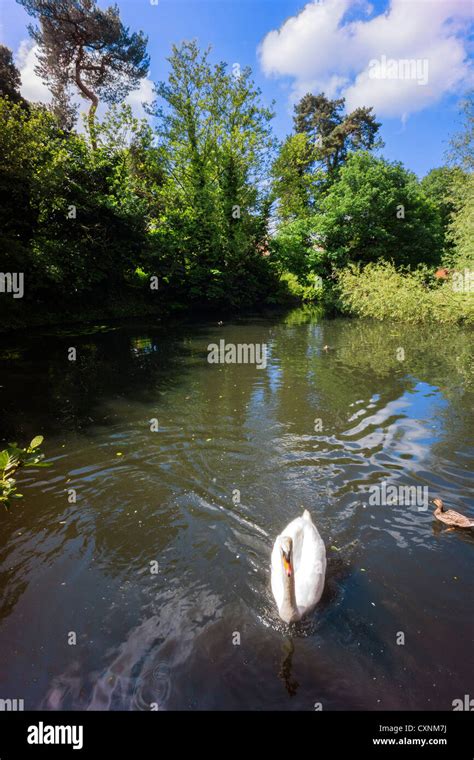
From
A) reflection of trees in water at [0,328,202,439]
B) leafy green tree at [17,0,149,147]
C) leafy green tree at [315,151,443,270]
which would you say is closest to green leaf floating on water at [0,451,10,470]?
reflection of trees in water at [0,328,202,439]

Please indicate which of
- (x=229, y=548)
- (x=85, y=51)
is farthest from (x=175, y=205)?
(x=229, y=548)

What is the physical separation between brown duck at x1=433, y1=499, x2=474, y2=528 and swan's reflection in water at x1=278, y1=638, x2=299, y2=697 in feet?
8.44

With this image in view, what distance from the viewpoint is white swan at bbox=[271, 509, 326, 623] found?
3408mm

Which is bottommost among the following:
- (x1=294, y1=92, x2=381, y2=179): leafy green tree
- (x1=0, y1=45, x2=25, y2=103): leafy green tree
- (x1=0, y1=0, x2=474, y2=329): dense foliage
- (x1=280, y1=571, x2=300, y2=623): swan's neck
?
(x1=280, y1=571, x2=300, y2=623): swan's neck

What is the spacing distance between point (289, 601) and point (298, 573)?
0.38 meters

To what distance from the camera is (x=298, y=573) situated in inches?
148

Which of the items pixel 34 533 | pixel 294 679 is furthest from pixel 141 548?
pixel 294 679

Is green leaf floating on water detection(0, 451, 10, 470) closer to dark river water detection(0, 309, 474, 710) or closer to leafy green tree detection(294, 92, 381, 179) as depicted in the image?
dark river water detection(0, 309, 474, 710)

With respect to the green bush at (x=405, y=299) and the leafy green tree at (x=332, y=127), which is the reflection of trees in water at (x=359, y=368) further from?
the leafy green tree at (x=332, y=127)

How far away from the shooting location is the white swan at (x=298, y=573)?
3.41m

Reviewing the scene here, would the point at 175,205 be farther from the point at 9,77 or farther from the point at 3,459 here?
the point at 3,459

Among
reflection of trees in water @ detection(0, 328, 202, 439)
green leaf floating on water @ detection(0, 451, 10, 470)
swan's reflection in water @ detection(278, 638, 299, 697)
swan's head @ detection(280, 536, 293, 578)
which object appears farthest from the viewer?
reflection of trees in water @ detection(0, 328, 202, 439)

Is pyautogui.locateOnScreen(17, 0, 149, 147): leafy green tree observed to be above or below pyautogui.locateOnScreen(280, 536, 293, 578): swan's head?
above
